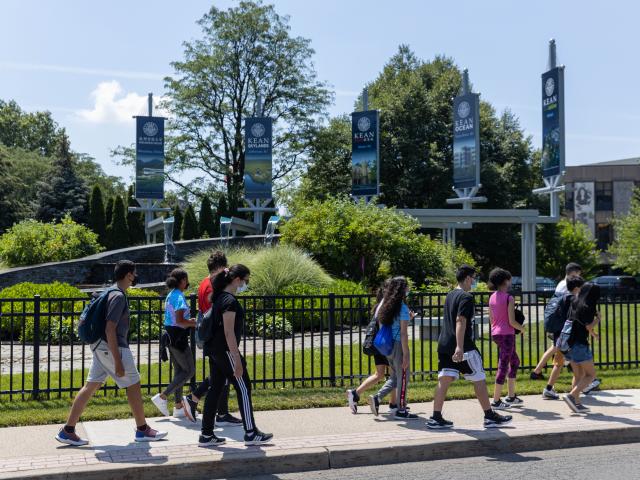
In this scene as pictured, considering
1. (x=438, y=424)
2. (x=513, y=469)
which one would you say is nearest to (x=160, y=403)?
(x=438, y=424)

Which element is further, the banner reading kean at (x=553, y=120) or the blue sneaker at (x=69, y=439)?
the banner reading kean at (x=553, y=120)

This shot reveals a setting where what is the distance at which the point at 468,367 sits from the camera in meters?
7.67

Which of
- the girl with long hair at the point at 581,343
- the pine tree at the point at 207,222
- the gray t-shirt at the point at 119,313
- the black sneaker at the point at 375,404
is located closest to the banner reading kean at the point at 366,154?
the pine tree at the point at 207,222

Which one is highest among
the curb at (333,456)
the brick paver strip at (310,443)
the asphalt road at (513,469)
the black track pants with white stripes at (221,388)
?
the black track pants with white stripes at (221,388)

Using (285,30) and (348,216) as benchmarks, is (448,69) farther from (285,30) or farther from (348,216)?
(348,216)

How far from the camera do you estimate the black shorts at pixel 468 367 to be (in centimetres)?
765

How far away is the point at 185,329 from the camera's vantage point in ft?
26.6

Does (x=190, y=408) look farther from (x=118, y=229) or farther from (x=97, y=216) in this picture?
(x=97, y=216)

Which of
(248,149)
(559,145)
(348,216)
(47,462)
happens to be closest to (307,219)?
(348,216)

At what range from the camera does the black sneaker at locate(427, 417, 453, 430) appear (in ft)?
25.6

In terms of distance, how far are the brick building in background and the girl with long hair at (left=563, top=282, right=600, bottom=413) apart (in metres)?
68.2

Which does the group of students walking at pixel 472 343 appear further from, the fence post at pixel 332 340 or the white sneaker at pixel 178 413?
the white sneaker at pixel 178 413

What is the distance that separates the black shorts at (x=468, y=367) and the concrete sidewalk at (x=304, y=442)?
574mm

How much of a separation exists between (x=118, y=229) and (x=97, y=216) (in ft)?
4.91
